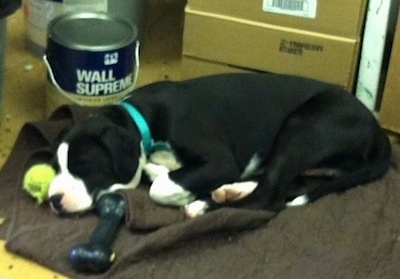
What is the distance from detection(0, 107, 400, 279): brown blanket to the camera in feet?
4.81

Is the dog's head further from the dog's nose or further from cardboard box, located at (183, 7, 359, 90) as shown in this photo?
cardboard box, located at (183, 7, 359, 90)

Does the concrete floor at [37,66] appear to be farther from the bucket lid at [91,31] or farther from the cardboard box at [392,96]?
the cardboard box at [392,96]

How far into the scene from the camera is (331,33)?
183 centimetres

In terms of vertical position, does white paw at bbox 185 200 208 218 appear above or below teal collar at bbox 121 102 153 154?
below

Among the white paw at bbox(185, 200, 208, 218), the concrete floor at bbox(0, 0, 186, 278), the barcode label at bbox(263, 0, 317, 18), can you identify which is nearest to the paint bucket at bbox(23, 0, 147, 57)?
the concrete floor at bbox(0, 0, 186, 278)

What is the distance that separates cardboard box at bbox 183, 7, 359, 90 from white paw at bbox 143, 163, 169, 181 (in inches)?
14.9

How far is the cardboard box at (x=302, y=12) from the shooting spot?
180 centimetres

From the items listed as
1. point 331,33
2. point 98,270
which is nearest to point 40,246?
point 98,270

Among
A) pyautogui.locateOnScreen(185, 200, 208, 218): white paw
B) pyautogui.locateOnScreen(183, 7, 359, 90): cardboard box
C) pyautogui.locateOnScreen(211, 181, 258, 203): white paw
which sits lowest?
pyautogui.locateOnScreen(185, 200, 208, 218): white paw

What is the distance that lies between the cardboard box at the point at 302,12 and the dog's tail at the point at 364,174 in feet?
0.82

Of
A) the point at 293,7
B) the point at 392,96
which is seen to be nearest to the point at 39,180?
the point at 293,7

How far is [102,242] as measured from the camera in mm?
1466

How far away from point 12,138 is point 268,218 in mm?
602

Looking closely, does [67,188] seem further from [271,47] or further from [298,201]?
[271,47]
